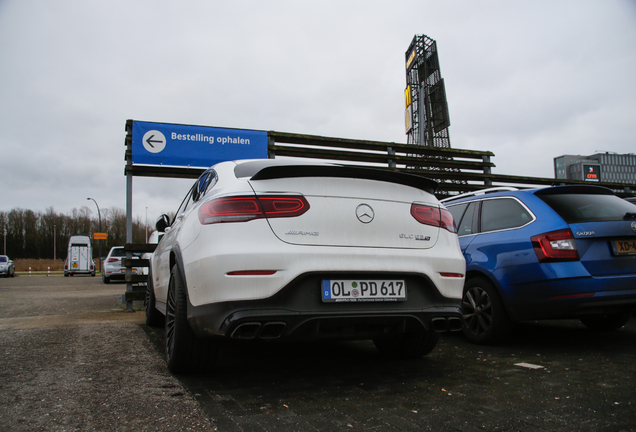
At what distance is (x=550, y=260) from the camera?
407 cm

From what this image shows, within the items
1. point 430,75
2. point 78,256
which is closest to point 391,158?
point 78,256

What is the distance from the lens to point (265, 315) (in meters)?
2.63

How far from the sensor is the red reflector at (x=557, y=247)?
13.2 ft

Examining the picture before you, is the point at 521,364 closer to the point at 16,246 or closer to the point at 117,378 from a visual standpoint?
the point at 117,378

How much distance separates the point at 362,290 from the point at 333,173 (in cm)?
77

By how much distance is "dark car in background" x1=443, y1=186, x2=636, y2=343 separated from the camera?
13.0ft

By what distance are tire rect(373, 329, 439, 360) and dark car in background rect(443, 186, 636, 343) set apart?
1.00 meters

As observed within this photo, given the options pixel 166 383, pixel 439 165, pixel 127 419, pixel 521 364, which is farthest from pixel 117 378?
pixel 439 165

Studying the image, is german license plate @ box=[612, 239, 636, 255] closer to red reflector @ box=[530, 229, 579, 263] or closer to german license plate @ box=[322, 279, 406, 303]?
red reflector @ box=[530, 229, 579, 263]

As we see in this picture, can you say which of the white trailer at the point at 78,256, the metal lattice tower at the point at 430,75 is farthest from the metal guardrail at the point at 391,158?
the metal lattice tower at the point at 430,75

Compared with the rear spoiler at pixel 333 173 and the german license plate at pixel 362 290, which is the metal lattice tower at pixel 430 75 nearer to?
the rear spoiler at pixel 333 173

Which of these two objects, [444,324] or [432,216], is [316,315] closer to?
[444,324]

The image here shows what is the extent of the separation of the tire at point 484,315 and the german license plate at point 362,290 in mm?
1657

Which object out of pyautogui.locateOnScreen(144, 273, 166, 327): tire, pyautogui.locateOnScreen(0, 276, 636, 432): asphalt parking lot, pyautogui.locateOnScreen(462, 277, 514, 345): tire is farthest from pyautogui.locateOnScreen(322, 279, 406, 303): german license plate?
pyautogui.locateOnScreen(144, 273, 166, 327): tire
